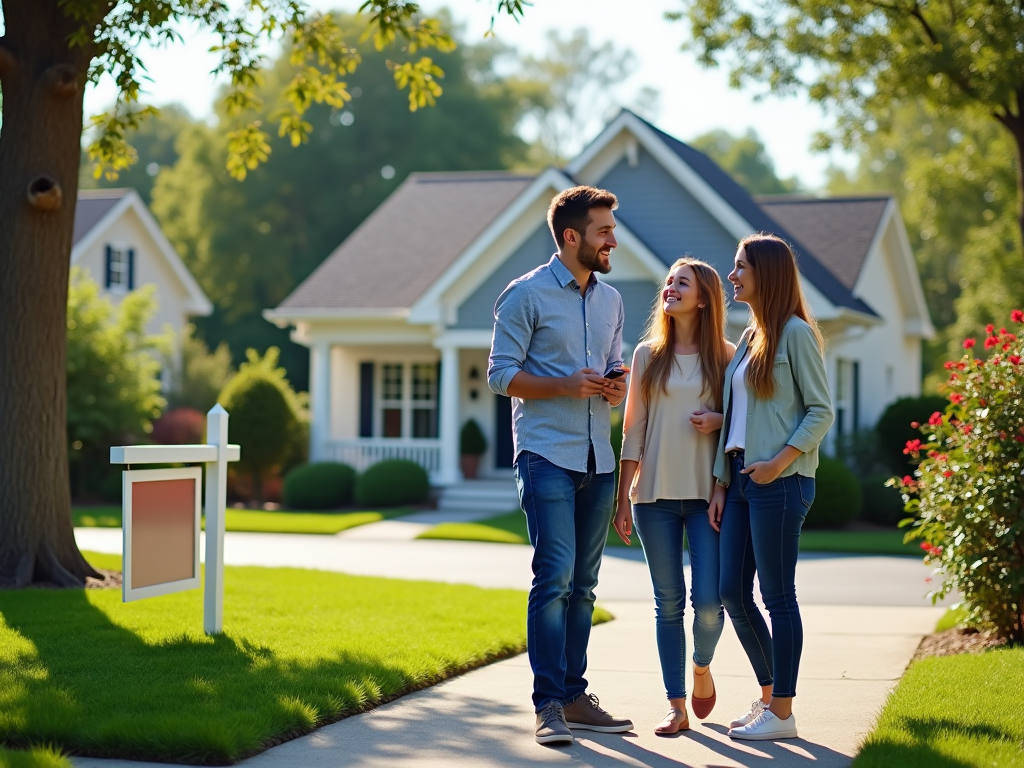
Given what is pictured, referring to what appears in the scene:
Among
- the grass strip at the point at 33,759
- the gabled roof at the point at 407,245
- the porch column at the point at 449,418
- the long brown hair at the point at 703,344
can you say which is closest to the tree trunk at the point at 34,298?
the grass strip at the point at 33,759

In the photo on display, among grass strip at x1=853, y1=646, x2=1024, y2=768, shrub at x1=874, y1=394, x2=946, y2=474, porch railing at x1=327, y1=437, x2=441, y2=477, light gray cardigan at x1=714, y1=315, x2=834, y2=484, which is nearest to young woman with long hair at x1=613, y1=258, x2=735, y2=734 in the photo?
light gray cardigan at x1=714, y1=315, x2=834, y2=484

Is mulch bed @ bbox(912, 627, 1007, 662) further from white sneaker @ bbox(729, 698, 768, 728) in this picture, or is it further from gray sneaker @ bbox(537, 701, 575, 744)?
gray sneaker @ bbox(537, 701, 575, 744)

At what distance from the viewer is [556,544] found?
555 cm

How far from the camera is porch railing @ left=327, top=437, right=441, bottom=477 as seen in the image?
2369cm

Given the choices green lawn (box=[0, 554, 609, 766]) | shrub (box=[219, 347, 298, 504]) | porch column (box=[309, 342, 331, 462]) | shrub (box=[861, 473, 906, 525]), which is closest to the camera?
green lawn (box=[0, 554, 609, 766])

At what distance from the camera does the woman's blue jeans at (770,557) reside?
557cm

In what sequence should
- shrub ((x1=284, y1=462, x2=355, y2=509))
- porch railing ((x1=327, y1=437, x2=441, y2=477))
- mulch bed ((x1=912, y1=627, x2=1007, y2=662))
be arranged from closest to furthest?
mulch bed ((x1=912, y1=627, x2=1007, y2=662)), shrub ((x1=284, y1=462, x2=355, y2=509)), porch railing ((x1=327, y1=437, x2=441, y2=477))

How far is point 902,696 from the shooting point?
21.0 ft

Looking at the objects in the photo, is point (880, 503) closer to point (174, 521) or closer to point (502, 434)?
point (502, 434)

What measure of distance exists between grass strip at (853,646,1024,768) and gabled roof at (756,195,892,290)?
657 inches

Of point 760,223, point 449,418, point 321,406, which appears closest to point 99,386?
point 321,406

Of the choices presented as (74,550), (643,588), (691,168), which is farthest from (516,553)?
(691,168)

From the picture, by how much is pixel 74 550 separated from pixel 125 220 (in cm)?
2529

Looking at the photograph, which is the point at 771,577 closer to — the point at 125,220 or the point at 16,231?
the point at 16,231
